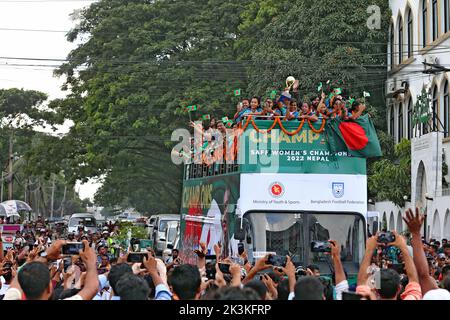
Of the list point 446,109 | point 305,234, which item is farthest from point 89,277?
point 446,109

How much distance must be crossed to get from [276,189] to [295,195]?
330 millimetres

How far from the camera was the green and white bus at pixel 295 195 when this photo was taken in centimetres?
1489

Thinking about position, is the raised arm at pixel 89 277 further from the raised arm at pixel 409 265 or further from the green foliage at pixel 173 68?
the green foliage at pixel 173 68

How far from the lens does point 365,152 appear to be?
51.1 feet

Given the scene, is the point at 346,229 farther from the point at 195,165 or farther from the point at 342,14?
the point at 342,14

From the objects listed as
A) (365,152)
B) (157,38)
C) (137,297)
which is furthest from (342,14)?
(137,297)

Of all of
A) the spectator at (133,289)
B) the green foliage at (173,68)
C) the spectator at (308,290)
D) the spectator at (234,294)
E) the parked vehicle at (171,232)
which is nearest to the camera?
the spectator at (234,294)

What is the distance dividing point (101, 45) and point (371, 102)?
43.7 feet

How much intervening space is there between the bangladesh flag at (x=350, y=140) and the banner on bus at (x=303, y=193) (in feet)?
1.54

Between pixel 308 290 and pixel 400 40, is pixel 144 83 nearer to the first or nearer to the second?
pixel 400 40

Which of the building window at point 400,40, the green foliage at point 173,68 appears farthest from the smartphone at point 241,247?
the building window at point 400,40

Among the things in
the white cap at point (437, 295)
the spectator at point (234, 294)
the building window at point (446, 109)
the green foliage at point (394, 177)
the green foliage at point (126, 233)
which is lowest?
the white cap at point (437, 295)

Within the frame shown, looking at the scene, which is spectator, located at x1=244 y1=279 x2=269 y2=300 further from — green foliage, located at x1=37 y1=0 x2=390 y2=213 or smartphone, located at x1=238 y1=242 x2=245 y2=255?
green foliage, located at x1=37 y1=0 x2=390 y2=213
